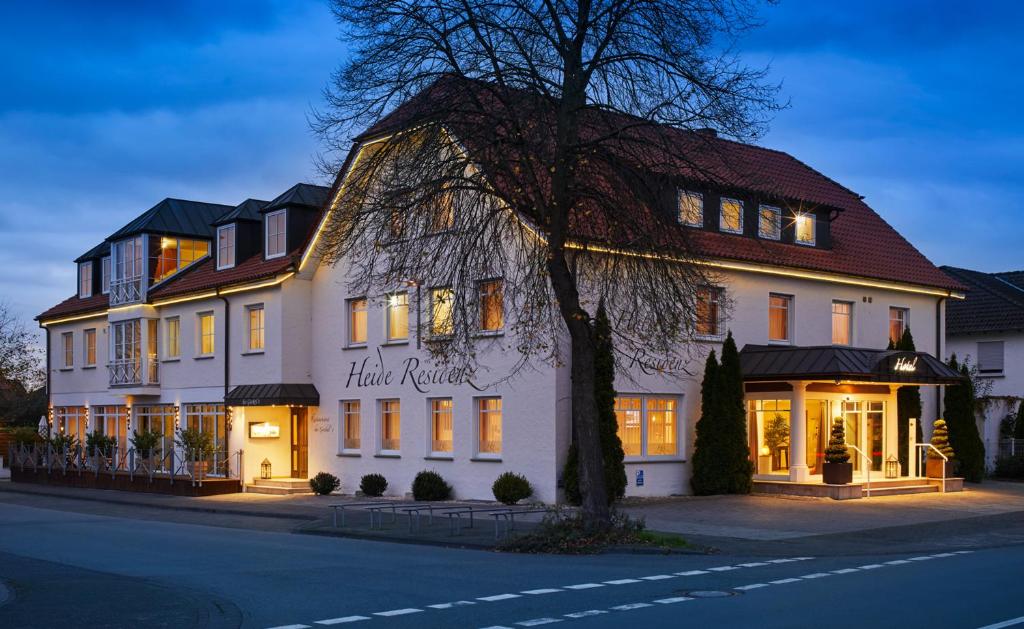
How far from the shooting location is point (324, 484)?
111ft

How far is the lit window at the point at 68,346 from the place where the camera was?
159 feet

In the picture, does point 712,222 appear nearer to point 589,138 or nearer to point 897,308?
point 589,138

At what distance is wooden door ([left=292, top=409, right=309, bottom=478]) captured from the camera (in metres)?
36.3

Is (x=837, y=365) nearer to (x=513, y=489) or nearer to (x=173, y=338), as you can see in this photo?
(x=513, y=489)

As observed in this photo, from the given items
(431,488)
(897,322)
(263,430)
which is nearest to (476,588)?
(431,488)

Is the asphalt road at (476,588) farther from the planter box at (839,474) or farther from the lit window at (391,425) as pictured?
the lit window at (391,425)

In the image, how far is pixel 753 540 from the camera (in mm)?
20391

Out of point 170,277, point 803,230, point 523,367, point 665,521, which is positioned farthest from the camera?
point 170,277

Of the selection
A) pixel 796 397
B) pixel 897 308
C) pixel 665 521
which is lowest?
pixel 665 521

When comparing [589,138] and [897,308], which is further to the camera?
[897,308]

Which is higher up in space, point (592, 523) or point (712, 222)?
point (712, 222)

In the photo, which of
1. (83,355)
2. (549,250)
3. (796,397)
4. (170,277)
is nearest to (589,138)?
(549,250)

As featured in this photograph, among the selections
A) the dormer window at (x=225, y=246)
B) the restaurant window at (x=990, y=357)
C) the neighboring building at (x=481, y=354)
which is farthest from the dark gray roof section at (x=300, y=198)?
the restaurant window at (x=990, y=357)

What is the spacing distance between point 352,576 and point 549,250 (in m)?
6.34
